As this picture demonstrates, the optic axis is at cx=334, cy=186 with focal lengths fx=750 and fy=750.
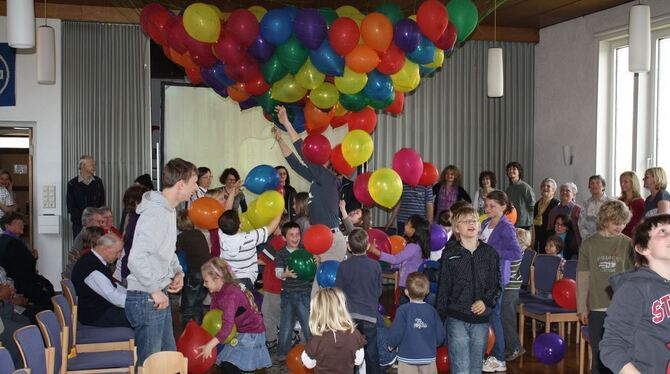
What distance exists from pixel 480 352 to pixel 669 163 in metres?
5.32

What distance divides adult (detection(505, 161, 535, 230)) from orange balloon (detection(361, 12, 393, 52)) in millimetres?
4162

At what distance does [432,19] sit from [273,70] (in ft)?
4.31

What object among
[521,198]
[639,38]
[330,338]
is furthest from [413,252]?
[521,198]

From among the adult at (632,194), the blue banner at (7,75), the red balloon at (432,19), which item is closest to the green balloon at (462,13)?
the red balloon at (432,19)

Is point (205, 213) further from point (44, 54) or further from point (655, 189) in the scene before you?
point (655, 189)

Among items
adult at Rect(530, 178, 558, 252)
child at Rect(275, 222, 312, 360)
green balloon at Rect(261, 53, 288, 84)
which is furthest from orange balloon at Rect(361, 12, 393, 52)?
adult at Rect(530, 178, 558, 252)

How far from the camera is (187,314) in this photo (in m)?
6.63

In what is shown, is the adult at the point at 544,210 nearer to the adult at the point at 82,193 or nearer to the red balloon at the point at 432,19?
the red balloon at the point at 432,19

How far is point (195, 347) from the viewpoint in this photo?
463cm

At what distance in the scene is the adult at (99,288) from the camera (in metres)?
4.80

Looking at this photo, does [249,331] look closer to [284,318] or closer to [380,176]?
[284,318]

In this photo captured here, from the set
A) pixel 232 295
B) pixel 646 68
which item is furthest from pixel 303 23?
pixel 646 68

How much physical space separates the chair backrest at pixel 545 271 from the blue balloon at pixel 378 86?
2.13 meters

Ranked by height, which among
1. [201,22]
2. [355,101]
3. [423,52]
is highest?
[201,22]
